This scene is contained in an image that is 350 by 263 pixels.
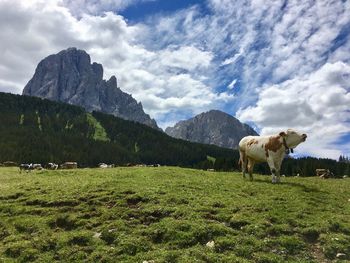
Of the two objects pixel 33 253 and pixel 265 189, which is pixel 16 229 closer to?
pixel 33 253

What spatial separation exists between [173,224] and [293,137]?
14.6 meters

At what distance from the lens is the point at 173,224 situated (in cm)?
1786

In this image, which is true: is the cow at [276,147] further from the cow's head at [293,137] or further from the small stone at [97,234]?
the small stone at [97,234]

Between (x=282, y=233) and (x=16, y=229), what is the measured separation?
12658 mm

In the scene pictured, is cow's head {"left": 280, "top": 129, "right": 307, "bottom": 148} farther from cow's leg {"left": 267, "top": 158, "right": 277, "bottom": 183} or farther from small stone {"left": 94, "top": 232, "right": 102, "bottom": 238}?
small stone {"left": 94, "top": 232, "right": 102, "bottom": 238}

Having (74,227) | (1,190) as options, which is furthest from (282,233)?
(1,190)

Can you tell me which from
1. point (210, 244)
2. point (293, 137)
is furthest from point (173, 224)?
point (293, 137)

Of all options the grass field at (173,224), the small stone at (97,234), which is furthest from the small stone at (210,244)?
the small stone at (97,234)

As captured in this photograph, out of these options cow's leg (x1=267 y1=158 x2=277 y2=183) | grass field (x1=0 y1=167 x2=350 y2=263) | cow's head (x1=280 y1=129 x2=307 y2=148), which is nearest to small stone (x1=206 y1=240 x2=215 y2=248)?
grass field (x1=0 y1=167 x2=350 y2=263)

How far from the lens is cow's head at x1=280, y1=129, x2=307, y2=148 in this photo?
94.7 feet

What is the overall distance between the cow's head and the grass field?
13.5 feet

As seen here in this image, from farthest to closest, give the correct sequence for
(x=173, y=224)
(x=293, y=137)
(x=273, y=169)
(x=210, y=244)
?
(x=273, y=169) < (x=293, y=137) < (x=173, y=224) < (x=210, y=244)

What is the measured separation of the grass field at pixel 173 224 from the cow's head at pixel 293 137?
4.11 meters

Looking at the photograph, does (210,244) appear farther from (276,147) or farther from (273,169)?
(276,147)
